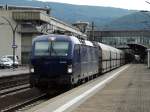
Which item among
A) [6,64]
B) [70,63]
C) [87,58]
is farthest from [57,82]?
[6,64]

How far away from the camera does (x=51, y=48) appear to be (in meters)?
24.8

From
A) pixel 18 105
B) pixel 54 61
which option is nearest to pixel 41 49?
pixel 54 61

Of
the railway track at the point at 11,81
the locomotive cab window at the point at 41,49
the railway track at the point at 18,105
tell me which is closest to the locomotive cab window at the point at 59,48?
the locomotive cab window at the point at 41,49

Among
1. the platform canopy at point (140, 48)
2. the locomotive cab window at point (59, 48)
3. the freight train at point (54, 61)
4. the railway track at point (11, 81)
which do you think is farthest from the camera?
the platform canopy at point (140, 48)

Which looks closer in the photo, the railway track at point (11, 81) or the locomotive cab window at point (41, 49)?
the locomotive cab window at point (41, 49)

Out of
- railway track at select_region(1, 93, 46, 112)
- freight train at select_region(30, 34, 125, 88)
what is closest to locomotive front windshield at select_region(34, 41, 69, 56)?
freight train at select_region(30, 34, 125, 88)

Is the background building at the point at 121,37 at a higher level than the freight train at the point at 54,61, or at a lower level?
higher

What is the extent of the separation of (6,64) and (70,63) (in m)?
49.9

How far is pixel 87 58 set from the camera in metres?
31.2

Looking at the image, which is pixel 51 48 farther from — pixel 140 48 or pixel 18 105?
pixel 140 48

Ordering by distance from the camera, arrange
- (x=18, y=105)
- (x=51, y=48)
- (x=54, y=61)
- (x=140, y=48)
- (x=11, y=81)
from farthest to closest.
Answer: (x=140, y=48) < (x=11, y=81) < (x=51, y=48) < (x=54, y=61) < (x=18, y=105)

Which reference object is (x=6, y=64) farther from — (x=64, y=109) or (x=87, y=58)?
(x=64, y=109)

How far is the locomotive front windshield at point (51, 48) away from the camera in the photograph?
80.7 ft

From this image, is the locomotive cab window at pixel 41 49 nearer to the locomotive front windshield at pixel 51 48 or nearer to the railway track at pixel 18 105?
the locomotive front windshield at pixel 51 48
